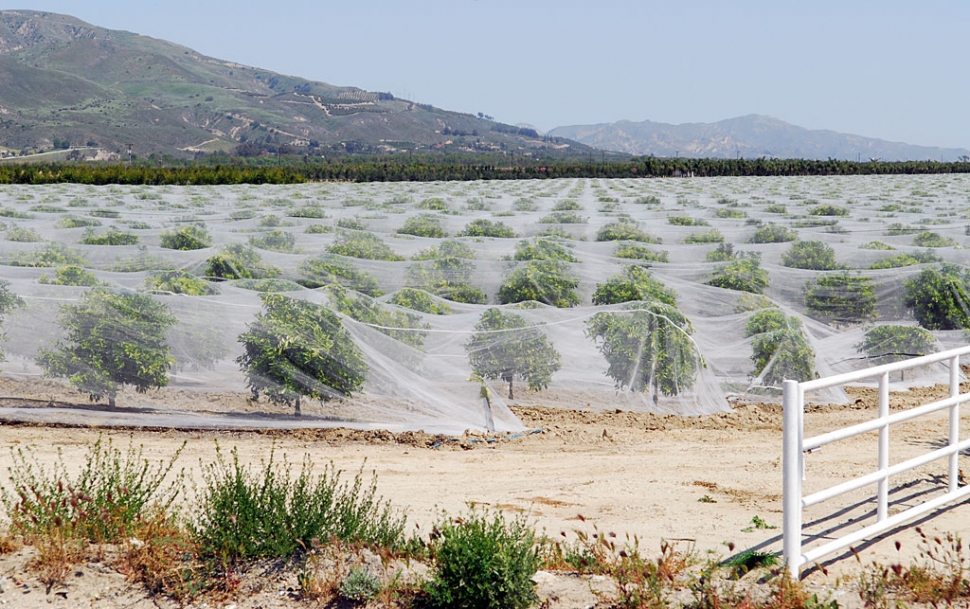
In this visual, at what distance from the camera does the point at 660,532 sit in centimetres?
593

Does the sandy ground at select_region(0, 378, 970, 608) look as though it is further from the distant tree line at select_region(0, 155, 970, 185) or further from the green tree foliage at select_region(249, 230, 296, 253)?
the distant tree line at select_region(0, 155, 970, 185)

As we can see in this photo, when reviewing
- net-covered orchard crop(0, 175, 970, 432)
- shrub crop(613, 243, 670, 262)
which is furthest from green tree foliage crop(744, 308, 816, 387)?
shrub crop(613, 243, 670, 262)

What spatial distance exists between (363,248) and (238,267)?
2.92 m

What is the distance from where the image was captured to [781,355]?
1096cm

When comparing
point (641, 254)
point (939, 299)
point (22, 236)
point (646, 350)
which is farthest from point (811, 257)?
point (22, 236)

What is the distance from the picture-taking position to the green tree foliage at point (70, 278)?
38.8 ft

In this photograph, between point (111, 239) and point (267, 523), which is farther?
point (111, 239)

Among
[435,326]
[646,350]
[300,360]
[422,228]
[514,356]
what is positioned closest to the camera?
[300,360]

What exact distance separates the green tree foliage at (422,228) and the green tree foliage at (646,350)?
11.4 meters

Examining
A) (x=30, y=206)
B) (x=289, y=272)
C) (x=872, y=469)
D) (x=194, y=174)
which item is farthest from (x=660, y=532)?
(x=194, y=174)

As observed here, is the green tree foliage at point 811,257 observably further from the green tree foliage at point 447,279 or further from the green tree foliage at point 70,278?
the green tree foliage at point 70,278

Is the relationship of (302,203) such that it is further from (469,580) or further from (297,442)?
(469,580)

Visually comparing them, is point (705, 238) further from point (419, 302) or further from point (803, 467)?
point (803, 467)

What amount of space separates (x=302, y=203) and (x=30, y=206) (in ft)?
27.6
